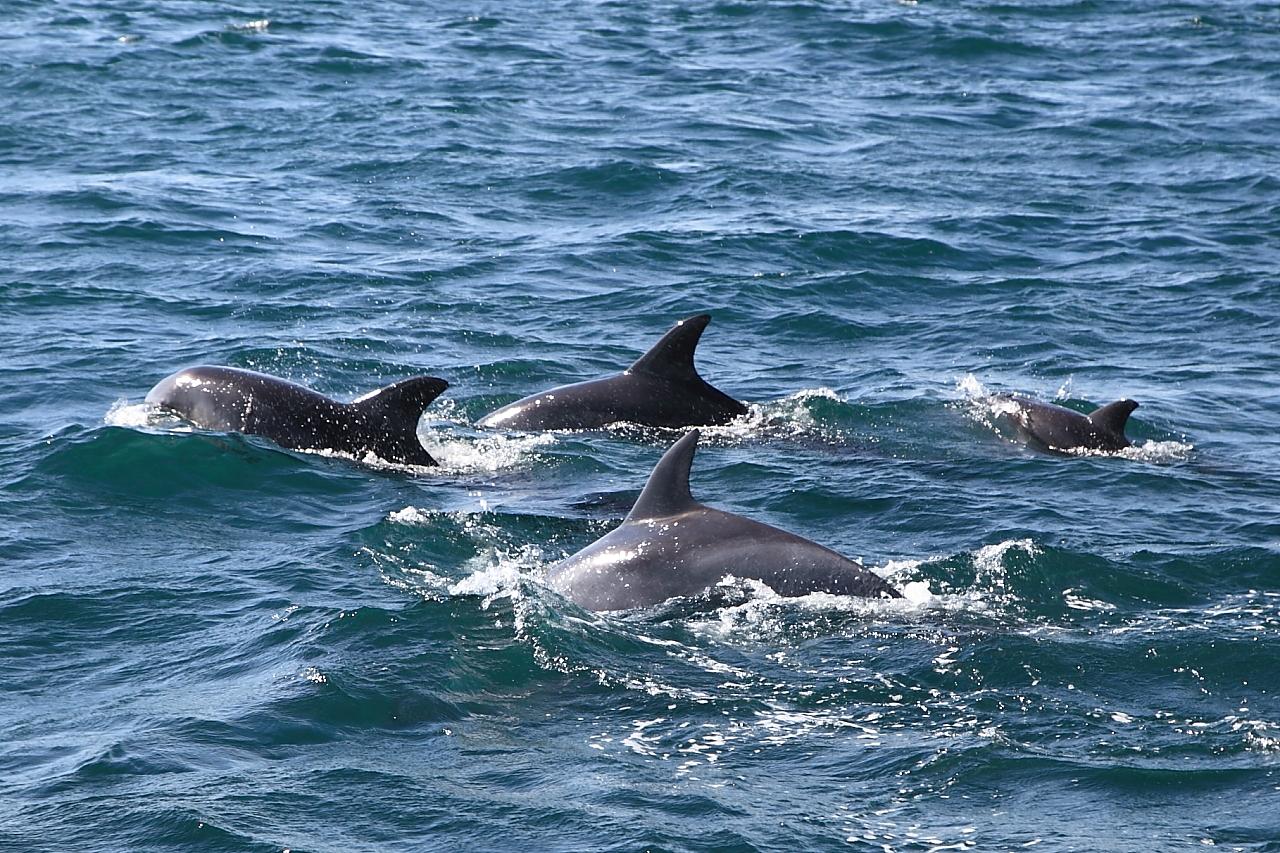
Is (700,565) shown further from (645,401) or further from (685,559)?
(645,401)

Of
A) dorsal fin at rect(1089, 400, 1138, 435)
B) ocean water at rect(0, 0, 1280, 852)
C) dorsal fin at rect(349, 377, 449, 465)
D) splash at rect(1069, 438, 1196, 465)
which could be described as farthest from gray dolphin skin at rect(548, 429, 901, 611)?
dorsal fin at rect(1089, 400, 1138, 435)

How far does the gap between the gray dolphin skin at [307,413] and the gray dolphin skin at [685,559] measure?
12.5 ft

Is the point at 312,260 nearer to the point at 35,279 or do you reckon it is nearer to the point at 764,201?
the point at 35,279

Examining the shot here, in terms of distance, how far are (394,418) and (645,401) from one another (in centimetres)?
280

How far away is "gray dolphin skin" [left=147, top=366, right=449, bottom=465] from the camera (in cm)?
1616

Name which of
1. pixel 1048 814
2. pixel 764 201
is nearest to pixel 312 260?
pixel 764 201

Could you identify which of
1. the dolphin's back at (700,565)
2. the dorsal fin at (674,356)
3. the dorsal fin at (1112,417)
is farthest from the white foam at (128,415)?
the dorsal fin at (1112,417)

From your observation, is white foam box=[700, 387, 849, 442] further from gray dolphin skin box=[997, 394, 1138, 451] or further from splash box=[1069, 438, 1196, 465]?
splash box=[1069, 438, 1196, 465]

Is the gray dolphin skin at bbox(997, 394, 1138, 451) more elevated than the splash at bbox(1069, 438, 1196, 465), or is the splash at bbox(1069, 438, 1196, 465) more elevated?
the gray dolphin skin at bbox(997, 394, 1138, 451)

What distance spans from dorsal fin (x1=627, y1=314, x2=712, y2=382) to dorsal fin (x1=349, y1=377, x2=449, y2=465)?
260 cm

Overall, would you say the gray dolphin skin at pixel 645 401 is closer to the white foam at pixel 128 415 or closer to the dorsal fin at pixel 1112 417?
the white foam at pixel 128 415

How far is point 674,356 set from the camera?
58.5 feet

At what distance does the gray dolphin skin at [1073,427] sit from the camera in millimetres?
17516

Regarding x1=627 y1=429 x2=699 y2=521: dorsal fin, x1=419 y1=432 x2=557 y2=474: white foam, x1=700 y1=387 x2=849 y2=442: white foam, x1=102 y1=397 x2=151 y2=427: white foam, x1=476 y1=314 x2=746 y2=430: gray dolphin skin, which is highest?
x1=627 y1=429 x2=699 y2=521: dorsal fin
